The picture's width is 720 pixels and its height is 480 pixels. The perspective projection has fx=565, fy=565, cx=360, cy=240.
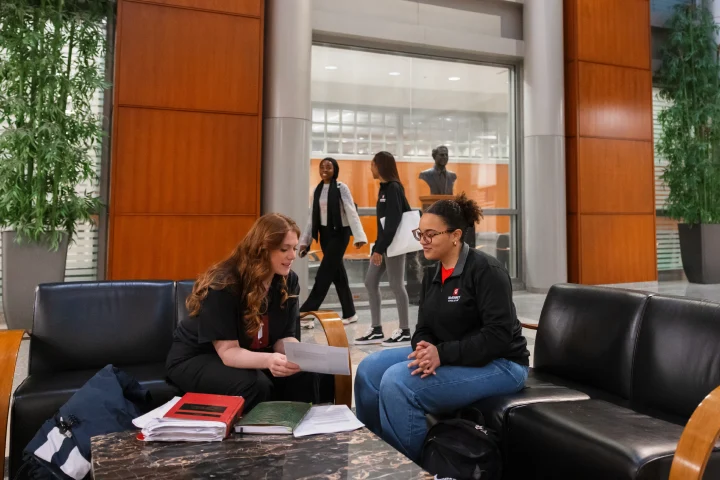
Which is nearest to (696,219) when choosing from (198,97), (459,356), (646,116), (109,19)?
(646,116)

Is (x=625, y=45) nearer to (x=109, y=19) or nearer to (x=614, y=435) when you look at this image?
(x=109, y=19)

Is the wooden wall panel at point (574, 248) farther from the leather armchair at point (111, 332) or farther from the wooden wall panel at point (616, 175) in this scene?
the leather armchair at point (111, 332)

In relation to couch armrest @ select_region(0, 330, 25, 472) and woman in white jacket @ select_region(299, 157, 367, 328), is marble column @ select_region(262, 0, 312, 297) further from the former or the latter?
couch armrest @ select_region(0, 330, 25, 472)

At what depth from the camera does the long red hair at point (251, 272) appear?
2.07 meters

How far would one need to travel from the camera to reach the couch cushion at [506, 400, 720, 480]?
1.49 m

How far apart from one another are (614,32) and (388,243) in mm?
5077

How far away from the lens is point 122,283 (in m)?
2.62

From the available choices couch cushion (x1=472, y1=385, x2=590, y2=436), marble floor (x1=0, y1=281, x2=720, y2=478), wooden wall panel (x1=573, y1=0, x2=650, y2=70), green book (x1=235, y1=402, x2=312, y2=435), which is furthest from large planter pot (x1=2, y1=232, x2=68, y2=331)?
wooden wall panel (x1=573, y1=0, x2=650, y2=70)

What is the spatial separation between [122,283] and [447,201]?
1538 mm

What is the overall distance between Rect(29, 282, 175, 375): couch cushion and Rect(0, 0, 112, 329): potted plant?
2.43 meters

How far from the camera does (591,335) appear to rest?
2.27 meters

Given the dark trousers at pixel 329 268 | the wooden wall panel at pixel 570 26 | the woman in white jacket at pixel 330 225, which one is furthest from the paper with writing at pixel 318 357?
the wooden wall panel at pixel 570 26

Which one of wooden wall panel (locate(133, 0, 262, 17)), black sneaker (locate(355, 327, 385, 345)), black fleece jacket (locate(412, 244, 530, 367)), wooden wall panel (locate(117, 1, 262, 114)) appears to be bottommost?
black sneaker (locate(355, 327, 385, 345))

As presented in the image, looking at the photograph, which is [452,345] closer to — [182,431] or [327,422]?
[327,422]
